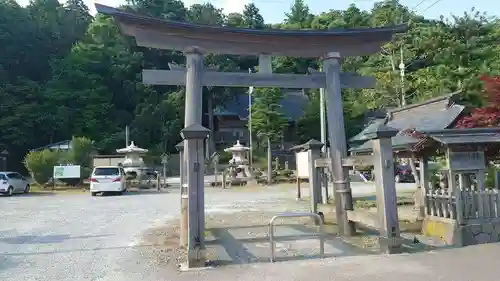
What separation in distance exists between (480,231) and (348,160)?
286cm

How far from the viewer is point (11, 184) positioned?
25.3 meters

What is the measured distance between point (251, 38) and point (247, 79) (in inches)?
39.8

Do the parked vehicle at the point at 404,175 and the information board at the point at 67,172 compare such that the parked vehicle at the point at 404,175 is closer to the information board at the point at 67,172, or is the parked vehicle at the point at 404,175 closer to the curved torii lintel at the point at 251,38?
the information board at the point at 67,172

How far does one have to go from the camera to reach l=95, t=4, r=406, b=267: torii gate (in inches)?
360

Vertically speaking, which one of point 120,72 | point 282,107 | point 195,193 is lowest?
point 195,193

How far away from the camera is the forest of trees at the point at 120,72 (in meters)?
32.6

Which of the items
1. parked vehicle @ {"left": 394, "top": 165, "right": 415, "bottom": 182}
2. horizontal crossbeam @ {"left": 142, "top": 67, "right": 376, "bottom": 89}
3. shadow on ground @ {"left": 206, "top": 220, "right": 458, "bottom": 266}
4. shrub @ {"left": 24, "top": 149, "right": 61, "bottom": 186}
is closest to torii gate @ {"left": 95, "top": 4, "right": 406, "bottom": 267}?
horizontal crossbeam @ {"left": 142, "top": 67, "right": 376, "bottom": 89}

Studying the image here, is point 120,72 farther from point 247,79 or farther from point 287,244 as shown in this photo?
point 287,244

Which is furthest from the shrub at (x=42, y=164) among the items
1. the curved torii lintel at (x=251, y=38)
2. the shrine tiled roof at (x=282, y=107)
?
the curved torii lintel at (x=251, y=38)

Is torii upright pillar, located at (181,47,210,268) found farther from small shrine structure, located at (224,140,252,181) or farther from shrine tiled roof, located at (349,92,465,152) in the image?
small shrine structure, located at (224,140,252,181)

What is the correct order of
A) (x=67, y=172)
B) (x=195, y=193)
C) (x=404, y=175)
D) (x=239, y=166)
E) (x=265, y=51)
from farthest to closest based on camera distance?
(x=239, y=166) < (x=404, y=175) < (x=67, y=172) < (x=265, y=51) < (x=195, y=193)

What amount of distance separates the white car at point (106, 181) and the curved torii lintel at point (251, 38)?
631 inches

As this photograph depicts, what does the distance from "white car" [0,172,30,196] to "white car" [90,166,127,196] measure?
17.0ft

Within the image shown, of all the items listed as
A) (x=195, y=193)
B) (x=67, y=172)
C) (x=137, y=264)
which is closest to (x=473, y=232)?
(x=195, y=193)
